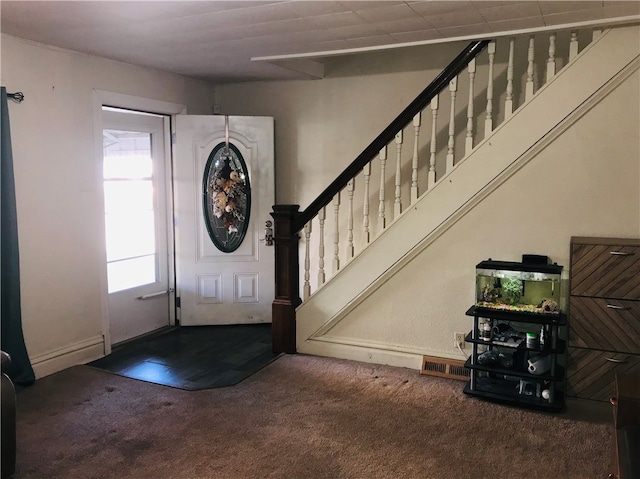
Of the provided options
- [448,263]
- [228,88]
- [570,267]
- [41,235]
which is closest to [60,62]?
[41,235]

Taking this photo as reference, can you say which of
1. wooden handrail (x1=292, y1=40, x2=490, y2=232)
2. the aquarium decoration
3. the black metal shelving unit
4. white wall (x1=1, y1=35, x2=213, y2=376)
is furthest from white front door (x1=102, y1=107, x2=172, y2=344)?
the aquarium decoration

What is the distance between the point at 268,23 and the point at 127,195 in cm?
203

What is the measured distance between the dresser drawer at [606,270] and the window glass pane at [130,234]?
330 cm

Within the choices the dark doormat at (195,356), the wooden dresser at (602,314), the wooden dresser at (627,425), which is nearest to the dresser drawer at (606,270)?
the wooden dresser at (602,314)

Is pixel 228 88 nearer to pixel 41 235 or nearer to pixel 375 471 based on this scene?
pixel 41 235

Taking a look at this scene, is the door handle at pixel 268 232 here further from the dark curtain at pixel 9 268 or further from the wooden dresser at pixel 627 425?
the wooden dresser at pixel 627 425

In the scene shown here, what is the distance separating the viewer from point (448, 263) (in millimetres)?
3691

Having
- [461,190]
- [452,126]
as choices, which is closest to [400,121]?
[452,126]

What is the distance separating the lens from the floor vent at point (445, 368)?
11.9 feet

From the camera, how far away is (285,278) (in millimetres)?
4168

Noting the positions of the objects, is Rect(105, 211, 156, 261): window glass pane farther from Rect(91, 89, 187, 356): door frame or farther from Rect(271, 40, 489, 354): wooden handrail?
Rect(271, 40, 489, 354): wooden handrail

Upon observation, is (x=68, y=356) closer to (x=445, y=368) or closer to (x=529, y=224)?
(x=445, y=368)

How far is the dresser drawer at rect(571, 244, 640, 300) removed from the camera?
3076 mm

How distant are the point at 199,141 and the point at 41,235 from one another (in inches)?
63.4
